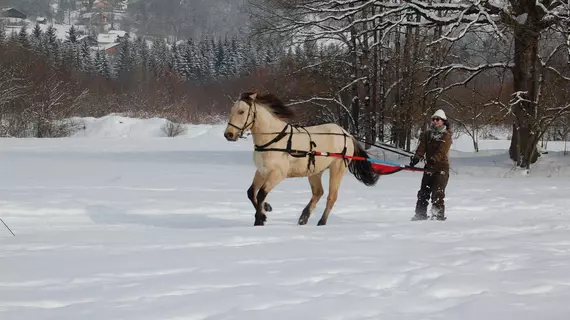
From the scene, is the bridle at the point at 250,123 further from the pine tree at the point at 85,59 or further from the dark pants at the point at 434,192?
the pine tree at the point at 85,59

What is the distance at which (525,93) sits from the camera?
1684 centimetres

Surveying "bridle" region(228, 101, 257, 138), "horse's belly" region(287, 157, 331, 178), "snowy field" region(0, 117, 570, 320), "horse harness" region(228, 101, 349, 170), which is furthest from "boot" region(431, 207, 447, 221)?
"bridle" region(228, 101, 257, 138)

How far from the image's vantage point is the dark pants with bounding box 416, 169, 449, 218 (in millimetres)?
8844

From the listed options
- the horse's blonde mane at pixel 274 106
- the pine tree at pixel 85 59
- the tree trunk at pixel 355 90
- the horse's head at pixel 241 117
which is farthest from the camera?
the pine tree at pixel 85 59

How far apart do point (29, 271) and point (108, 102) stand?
201ft

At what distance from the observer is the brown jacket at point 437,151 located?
882cm

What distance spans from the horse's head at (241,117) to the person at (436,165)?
2.81 meters

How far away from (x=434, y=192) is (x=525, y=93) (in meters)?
9.62

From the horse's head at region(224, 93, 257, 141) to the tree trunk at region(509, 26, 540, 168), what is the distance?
11204mm

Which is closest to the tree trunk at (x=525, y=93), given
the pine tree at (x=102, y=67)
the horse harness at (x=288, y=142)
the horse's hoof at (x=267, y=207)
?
the horse harness at (x=288, y=142)

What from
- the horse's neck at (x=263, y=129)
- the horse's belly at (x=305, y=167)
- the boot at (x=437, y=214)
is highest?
the horse's neck at (x=263, y=129)

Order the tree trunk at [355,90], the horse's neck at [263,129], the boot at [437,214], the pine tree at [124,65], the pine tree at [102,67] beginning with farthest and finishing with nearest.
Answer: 1. the pine tree at [124,65]
2. the pine tree at [102,67]
3. the tree trunk at [355,90]
4. the boot at [437,214]
5. the horse's neck at [263,129]

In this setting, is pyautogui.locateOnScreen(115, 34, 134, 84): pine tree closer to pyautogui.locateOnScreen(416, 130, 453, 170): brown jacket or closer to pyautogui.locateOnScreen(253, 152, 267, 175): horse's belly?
pyautogui.locateOnScreen(416, 130, 453, 170): brown jacket

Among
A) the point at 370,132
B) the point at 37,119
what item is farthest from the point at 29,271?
the point at 37,119
